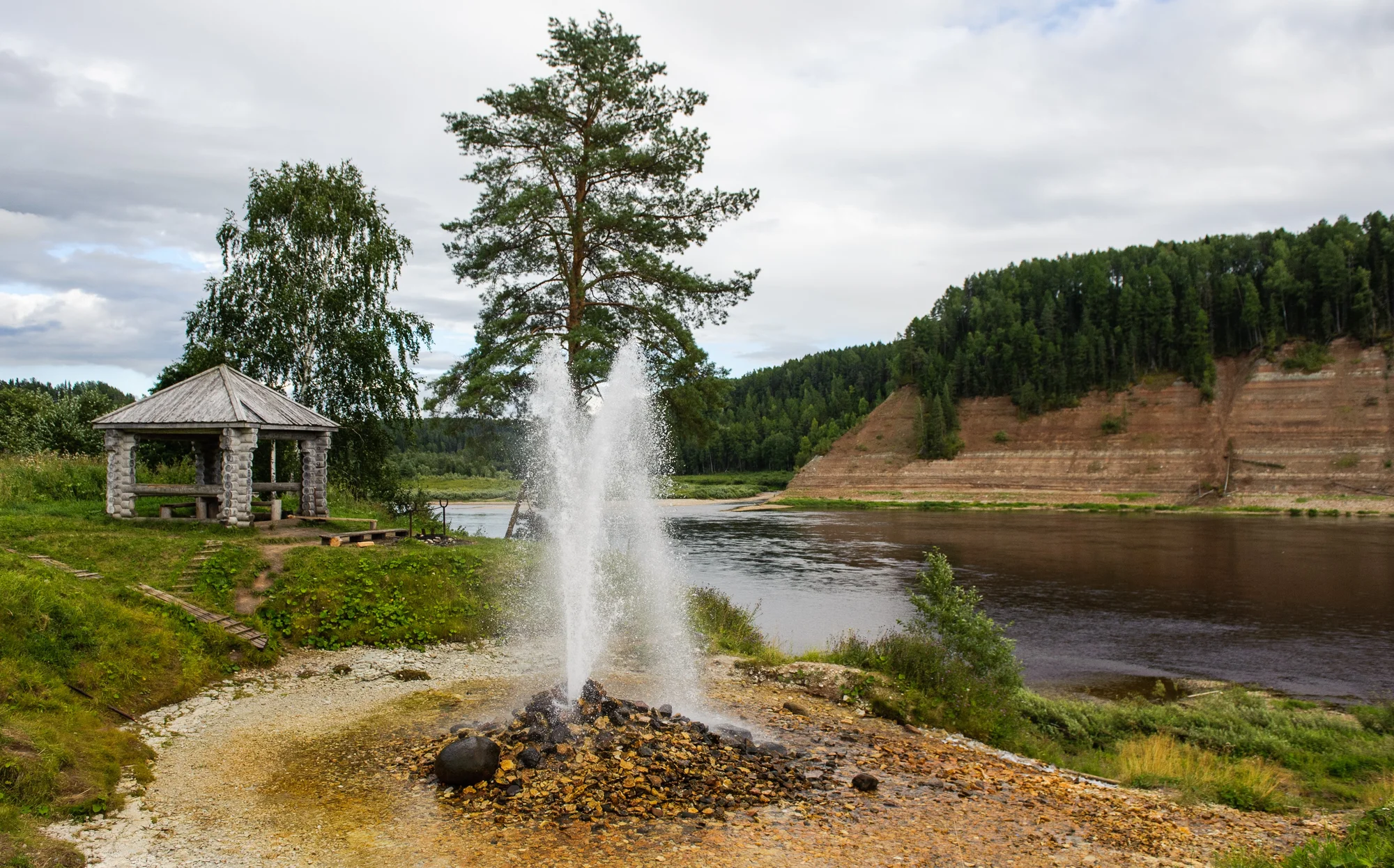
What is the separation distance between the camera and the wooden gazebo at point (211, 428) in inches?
754

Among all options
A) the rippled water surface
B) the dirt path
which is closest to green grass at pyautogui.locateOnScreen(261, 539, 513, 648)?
the dirt path

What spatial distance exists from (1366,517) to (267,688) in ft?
242

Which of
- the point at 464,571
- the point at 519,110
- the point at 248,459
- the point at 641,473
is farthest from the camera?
the point at 519,110

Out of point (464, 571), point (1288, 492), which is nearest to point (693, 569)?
point (464, 571)

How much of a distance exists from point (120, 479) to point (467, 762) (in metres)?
16.0

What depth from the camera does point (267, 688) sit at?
12305mm

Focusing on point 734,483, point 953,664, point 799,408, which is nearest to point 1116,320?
point 734,483

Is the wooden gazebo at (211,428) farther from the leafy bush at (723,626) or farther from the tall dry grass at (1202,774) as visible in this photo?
the tall dry grass at (1202,774)

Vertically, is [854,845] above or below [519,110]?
below

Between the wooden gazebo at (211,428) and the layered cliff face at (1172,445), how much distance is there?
245ft

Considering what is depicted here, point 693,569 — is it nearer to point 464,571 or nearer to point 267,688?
point 464,571

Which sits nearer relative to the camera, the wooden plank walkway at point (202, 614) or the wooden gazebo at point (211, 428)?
the wooden plank walkway at point (202, 614)

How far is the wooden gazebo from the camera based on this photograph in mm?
19141

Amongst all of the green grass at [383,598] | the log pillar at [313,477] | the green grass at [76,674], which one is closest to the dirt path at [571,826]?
the green grass at [76,674]
